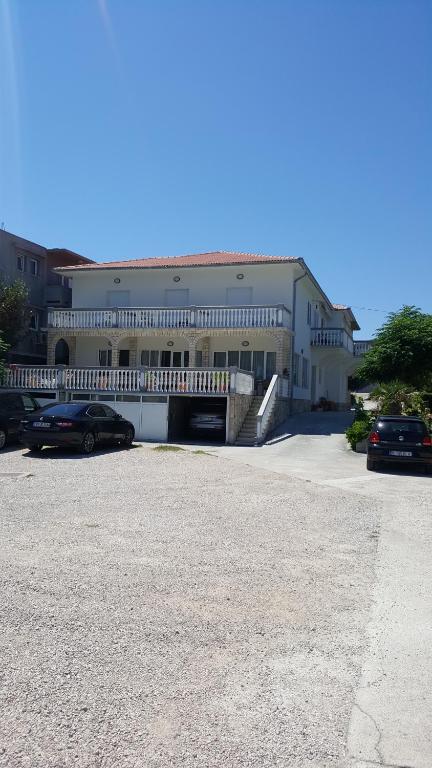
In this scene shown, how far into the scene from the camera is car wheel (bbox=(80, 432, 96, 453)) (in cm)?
1603

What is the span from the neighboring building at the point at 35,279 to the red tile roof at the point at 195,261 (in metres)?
3.08

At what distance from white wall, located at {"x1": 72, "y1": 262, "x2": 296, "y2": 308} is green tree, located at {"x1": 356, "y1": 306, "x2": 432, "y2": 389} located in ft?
16.2

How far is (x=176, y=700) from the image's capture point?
3.51 m

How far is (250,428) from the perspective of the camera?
21.4 metres

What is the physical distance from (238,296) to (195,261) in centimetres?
277

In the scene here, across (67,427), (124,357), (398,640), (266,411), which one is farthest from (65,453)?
(124,357)

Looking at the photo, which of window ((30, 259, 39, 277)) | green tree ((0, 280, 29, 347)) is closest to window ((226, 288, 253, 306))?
green tree ((0, 280, 29, 347))

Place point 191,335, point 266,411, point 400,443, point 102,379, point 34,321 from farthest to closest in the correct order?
1. point 34,321
2. point 191,335
3. point 266,411
4. point 102,379
5. point 400,443

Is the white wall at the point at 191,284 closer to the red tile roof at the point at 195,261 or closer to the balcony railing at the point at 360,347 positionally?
the red tile roof at the point at 195,261

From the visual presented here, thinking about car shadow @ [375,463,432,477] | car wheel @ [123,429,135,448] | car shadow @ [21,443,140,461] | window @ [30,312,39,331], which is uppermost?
window @ [30,312,39,331]

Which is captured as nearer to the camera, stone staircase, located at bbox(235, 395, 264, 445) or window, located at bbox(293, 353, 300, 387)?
stone staircase, located at bbox(235, 395, 264, 445)

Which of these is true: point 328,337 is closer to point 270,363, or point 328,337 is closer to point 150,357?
point 270,363

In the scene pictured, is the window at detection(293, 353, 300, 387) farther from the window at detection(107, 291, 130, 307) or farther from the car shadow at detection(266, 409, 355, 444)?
the window at detection(107, 291, 130, 307)

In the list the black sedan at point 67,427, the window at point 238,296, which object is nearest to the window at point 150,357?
the window at point 238,296
